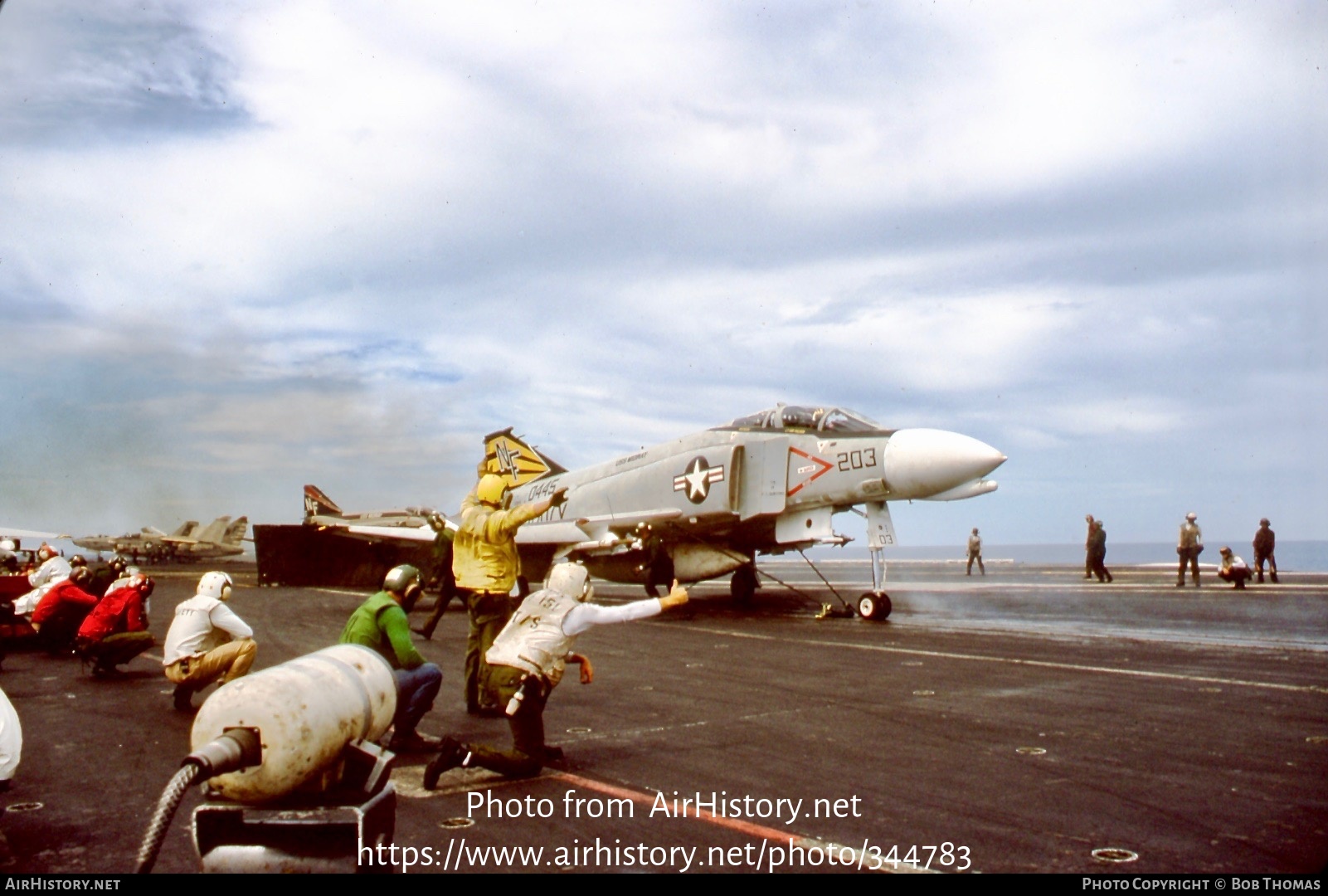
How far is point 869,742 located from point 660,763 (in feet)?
5.11

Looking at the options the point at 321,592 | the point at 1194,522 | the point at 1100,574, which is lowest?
the point at 321,592

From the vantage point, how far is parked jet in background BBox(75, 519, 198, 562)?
55.8 metres

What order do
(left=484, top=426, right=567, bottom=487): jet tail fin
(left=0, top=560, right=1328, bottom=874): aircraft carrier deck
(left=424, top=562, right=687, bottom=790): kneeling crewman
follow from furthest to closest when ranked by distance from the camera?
(left=484, top=426, right=567, bottom=487): jet tail fin → (left=424, top=562, right=687, bottom=790): kneeling crewman → (left=0, top=560, right=1328, bottom=874): aircraft carrier deck

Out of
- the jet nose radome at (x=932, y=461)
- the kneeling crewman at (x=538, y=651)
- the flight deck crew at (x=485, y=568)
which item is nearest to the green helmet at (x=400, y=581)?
the kneeling crewman at (x=538, y=651)

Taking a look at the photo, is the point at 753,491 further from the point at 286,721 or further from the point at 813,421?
the point at 286,721

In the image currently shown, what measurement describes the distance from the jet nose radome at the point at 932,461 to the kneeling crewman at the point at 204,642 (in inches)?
401

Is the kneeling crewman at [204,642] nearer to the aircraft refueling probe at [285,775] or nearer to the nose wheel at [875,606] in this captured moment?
the aircraft refueling probe at [285,775]

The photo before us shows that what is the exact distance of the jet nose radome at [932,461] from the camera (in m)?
14.0

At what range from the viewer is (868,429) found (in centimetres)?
1563

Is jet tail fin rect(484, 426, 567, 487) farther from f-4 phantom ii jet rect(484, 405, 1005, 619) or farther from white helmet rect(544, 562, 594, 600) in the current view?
white helmet rect(544, 562, 594, 600)

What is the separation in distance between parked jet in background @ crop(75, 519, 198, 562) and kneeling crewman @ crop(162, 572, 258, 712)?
2130 inches

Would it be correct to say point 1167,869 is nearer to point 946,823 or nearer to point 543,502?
point 946,823

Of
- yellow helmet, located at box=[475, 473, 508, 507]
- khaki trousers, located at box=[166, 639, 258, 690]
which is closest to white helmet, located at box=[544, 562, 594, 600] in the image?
yellow helmet, located at box=[475, 473, 508, 507]
